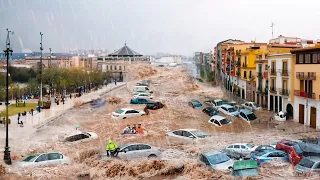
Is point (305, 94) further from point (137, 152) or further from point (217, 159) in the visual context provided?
point (137, 152)

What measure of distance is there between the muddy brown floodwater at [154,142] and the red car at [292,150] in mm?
375

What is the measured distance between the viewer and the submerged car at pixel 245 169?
13461 millimetres

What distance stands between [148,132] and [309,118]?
1111cm

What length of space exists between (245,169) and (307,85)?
590 inches

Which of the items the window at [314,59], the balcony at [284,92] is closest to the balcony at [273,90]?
the balcony at [284,92]

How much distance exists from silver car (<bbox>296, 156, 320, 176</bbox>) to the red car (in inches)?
32.0

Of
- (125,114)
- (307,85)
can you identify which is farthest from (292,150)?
(125,114)

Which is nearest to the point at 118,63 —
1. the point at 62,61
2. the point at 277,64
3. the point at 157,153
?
the point at 62,61

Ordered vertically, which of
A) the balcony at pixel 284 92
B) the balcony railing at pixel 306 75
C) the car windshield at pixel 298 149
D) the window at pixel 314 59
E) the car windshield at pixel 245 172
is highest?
the window at pixel 314 59

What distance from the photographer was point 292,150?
51.5ft

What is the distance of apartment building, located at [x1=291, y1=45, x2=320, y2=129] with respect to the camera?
25.0 meters

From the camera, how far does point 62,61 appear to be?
119m

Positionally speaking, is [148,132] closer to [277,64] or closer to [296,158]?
[296,158]

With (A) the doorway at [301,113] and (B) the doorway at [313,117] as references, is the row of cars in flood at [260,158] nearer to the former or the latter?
(B) the doorway at [313,117]
